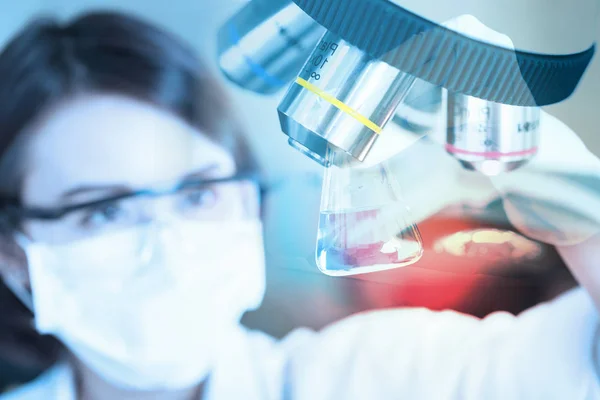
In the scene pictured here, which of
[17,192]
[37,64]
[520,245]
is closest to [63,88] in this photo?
[37,64]

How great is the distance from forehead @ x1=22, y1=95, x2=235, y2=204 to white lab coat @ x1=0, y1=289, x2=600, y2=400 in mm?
310

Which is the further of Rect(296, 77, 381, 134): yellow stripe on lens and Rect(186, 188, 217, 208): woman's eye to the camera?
Rect(186, 188, 217, 208): woman's eye

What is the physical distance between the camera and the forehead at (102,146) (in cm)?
72

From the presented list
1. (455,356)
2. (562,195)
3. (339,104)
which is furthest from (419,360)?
(339,104)

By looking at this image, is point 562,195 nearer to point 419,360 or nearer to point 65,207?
point 419,360

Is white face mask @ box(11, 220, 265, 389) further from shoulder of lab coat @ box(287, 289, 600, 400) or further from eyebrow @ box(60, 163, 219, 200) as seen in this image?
shoulder of lab coat @ box(287, 289, 600, 400)

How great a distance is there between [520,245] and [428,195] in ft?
0.52

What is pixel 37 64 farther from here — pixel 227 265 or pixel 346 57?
pixel 346 57

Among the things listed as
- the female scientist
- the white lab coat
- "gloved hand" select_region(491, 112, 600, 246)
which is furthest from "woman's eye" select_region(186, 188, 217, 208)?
"gloved hand" select_region(491, 112, 600, 246)

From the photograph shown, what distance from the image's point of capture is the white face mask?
726 millimetres

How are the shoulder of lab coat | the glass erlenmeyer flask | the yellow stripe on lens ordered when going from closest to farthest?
the yellow stripe on lens → the glass erlenmeyer flask → the shoulder of lab coat

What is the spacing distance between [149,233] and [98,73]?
0.77 feet

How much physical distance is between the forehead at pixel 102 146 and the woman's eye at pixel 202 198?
0.12 ft

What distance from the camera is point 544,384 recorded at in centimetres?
72
